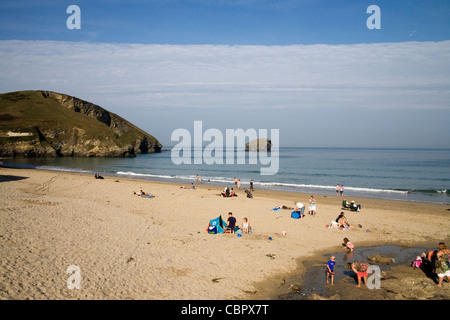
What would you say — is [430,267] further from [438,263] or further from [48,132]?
[48,132]

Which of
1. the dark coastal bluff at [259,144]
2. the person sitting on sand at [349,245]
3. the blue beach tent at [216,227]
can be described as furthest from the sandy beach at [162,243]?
the dark coastal bluff at [259,144]

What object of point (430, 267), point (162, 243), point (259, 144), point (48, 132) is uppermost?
point (48, 132)

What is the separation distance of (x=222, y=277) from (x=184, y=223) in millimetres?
7111

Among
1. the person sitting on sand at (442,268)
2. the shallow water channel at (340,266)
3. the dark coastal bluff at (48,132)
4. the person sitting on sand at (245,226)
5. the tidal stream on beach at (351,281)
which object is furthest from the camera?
the dark coastal bluff at (48,132)

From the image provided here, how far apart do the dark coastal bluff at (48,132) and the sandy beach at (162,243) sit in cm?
7172

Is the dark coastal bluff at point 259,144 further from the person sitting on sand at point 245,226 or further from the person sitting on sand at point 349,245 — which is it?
the person sitting on sand at point 349,245

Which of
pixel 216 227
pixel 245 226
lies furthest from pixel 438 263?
pixel 216 227

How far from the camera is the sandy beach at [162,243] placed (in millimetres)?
8539

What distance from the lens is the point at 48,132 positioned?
91500 mm

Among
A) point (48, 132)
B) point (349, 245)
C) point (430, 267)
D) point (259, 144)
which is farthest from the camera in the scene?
point (259, 144)

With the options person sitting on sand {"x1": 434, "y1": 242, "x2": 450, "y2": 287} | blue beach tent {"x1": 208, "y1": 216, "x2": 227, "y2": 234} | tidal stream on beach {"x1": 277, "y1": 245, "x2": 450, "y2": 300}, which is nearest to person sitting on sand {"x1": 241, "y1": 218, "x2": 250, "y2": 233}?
blue beach tent {"x1": 208, "y1": 216, "x2": 227, "y2": 234}

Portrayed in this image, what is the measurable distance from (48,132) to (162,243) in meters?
95.4

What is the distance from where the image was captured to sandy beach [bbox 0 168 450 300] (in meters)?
8.54
